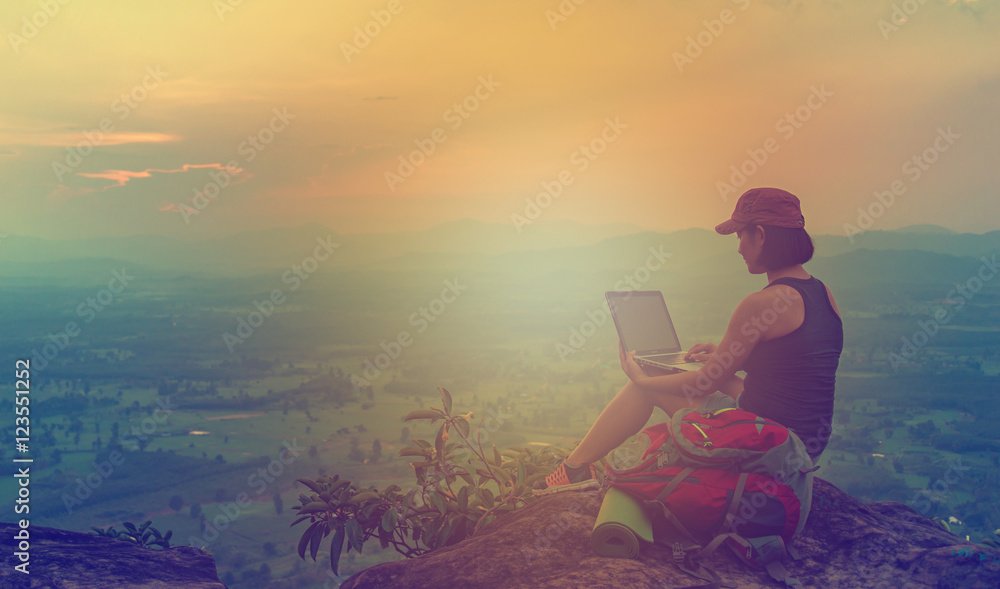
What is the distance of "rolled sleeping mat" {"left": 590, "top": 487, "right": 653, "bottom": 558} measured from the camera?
3.20 meters

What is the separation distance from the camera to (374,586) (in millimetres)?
3549

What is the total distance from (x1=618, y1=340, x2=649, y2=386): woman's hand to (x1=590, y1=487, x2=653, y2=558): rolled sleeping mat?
2.93ft

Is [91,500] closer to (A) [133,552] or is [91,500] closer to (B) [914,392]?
(A) [133,552]

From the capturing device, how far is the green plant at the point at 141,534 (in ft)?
15.8

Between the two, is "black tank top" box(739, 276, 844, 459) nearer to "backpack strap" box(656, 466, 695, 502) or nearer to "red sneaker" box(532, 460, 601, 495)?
"backpack strap" box(656, 466, 695, 502)

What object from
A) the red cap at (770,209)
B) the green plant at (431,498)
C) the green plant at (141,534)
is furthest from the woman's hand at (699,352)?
the green plant at (141,534)

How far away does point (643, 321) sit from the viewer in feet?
15.1

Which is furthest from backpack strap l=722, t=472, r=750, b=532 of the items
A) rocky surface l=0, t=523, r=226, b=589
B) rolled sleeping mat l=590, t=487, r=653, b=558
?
rocky surface l=0, t=523, r=226, b=589

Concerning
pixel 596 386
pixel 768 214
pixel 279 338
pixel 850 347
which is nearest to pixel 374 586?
pixel 768 214

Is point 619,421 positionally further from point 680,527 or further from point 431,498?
point 431,498

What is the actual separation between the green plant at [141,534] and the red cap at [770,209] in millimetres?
4958

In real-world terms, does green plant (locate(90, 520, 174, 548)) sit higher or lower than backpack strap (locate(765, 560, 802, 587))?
higher

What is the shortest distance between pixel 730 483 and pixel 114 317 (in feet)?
159

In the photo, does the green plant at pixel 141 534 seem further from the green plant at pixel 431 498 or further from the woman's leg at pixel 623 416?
the woman's leg at pixel 623 416
